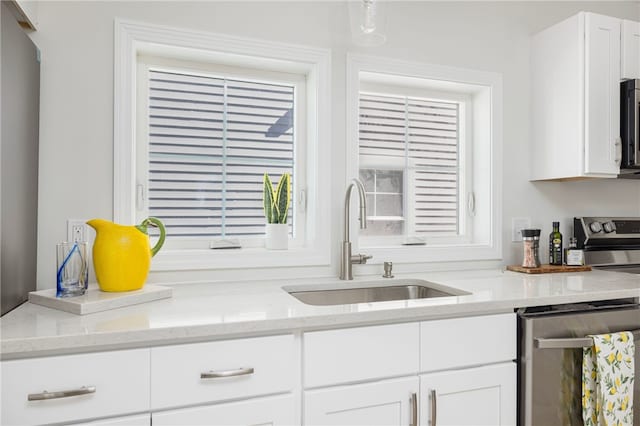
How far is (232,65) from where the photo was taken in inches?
75.0

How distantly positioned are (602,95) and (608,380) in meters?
1.33

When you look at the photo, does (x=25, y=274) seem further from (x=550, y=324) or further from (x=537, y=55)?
(x=537, y=55)

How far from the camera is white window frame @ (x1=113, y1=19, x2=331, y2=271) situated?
5.24ft

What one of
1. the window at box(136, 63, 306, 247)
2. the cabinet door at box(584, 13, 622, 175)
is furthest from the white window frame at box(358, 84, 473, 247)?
the cabinet door at box(584, 13, 622, 175)

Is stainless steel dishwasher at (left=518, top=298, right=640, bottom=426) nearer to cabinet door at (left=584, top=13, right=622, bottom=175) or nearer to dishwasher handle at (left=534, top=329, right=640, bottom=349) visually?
dishwasher handle at (left=534, top=329, right=640, bottom=349)

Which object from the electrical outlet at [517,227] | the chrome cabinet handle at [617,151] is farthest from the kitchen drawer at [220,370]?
the chrome cabinet handle at [617,151]

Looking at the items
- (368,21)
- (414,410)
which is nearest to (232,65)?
(368,21)

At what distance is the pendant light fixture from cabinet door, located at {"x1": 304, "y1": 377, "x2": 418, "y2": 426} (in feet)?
4.27

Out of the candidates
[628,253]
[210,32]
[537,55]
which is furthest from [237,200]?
[628,253]

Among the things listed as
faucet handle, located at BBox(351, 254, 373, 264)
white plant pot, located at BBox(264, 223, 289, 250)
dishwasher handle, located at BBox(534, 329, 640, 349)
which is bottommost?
dishwasher handle, located at BBox(534, 329, 640, 349)

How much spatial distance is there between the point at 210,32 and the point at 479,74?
1.37 m

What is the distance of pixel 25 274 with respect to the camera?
1370mm

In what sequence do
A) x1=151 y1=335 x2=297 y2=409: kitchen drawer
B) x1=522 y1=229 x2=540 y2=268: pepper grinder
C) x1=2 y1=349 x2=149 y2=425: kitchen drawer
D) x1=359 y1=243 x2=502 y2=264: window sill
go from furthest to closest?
x1=522 y1=229 x2=540 y2=268: pepper grinder, x1=359 y1=243 x2=502 y2=264: window sill, x1=151 y1=335 x2=297 y2=409: kitchen drawer, x1=2 y1=349 x2=149 y2=425: kitchen drawer

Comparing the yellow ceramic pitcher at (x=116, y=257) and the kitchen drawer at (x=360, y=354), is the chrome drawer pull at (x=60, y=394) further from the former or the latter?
the kitchen drawer at (x=360, y=354)
